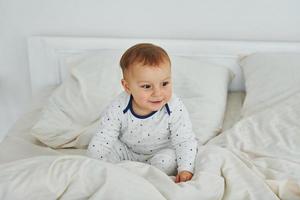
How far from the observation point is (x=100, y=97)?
66.7 inches

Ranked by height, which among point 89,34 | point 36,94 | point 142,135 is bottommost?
point 36,94

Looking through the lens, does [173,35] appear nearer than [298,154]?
No

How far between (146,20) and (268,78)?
1.99 ft

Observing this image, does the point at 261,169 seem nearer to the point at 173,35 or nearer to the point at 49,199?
the point at 49,199

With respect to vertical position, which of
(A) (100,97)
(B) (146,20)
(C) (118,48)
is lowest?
(A) (100,97)

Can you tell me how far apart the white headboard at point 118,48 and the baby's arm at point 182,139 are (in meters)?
0.61

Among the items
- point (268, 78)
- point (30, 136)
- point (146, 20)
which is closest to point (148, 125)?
point (30, 136)

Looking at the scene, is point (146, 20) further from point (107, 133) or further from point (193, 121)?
point (107, 133)

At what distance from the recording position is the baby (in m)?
1.25

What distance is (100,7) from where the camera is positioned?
6.51ft

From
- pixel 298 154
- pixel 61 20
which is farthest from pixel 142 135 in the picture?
pixel 61 20

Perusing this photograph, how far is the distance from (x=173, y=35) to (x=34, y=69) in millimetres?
662

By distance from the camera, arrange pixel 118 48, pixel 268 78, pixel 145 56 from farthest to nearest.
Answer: pixel 118 48 → pixel 268 78 → pixel 145 56

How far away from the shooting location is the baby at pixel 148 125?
4.12 ft
